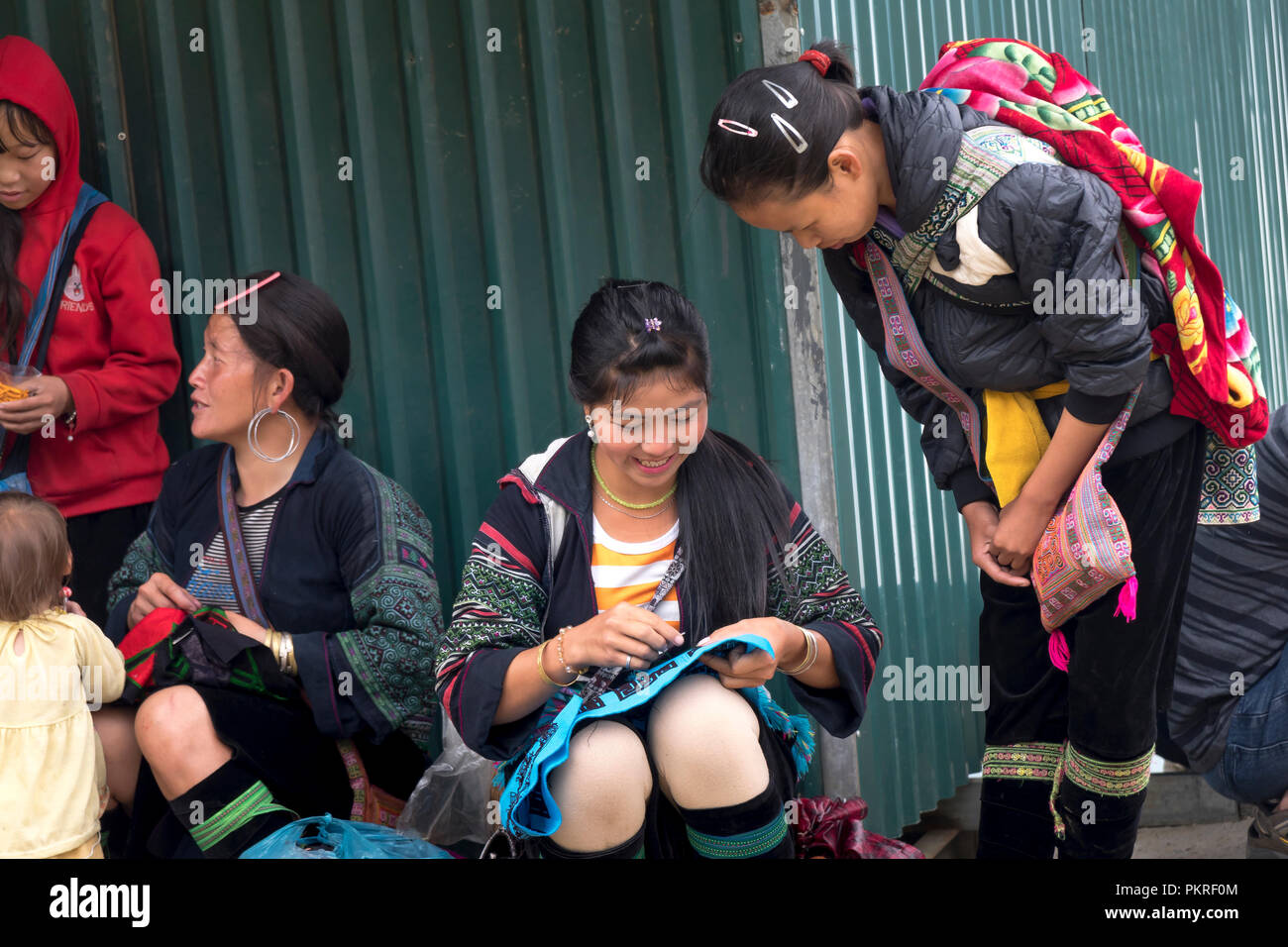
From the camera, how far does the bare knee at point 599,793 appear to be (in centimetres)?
228

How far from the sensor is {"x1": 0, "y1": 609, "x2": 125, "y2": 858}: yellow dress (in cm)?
264

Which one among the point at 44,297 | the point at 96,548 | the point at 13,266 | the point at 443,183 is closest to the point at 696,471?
the point at 443,183

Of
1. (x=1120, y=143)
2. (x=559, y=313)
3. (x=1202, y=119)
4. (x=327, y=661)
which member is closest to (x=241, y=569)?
(x=327, y=661)

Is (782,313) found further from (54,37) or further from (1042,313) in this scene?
(54,37)

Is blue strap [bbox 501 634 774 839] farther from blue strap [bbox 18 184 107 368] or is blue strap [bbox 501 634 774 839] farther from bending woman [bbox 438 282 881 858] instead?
blue strap [bbox 18 184 107 368]

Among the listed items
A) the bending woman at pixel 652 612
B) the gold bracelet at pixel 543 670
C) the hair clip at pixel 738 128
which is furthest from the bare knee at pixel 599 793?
the hair clip at pixel 738 128

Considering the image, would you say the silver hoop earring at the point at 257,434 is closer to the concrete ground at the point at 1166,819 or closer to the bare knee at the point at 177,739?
the bare knee at the point at 177,739

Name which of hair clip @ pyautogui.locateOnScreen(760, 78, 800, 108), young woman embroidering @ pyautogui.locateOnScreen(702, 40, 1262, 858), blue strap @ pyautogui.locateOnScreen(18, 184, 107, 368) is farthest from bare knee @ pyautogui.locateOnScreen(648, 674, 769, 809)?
blue strap @ pyautogui.locateOnScreen(18, 184, 107, 368)

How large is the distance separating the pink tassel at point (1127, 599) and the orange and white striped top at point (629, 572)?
83 cm

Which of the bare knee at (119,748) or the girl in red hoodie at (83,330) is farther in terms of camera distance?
the girl in red hoodie at (83,330)

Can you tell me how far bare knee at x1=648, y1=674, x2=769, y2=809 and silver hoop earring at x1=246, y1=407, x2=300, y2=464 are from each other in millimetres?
1260

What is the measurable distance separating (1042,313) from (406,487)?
78.7 inches

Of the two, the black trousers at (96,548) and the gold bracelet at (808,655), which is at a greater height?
the black trousers at (96,548)
